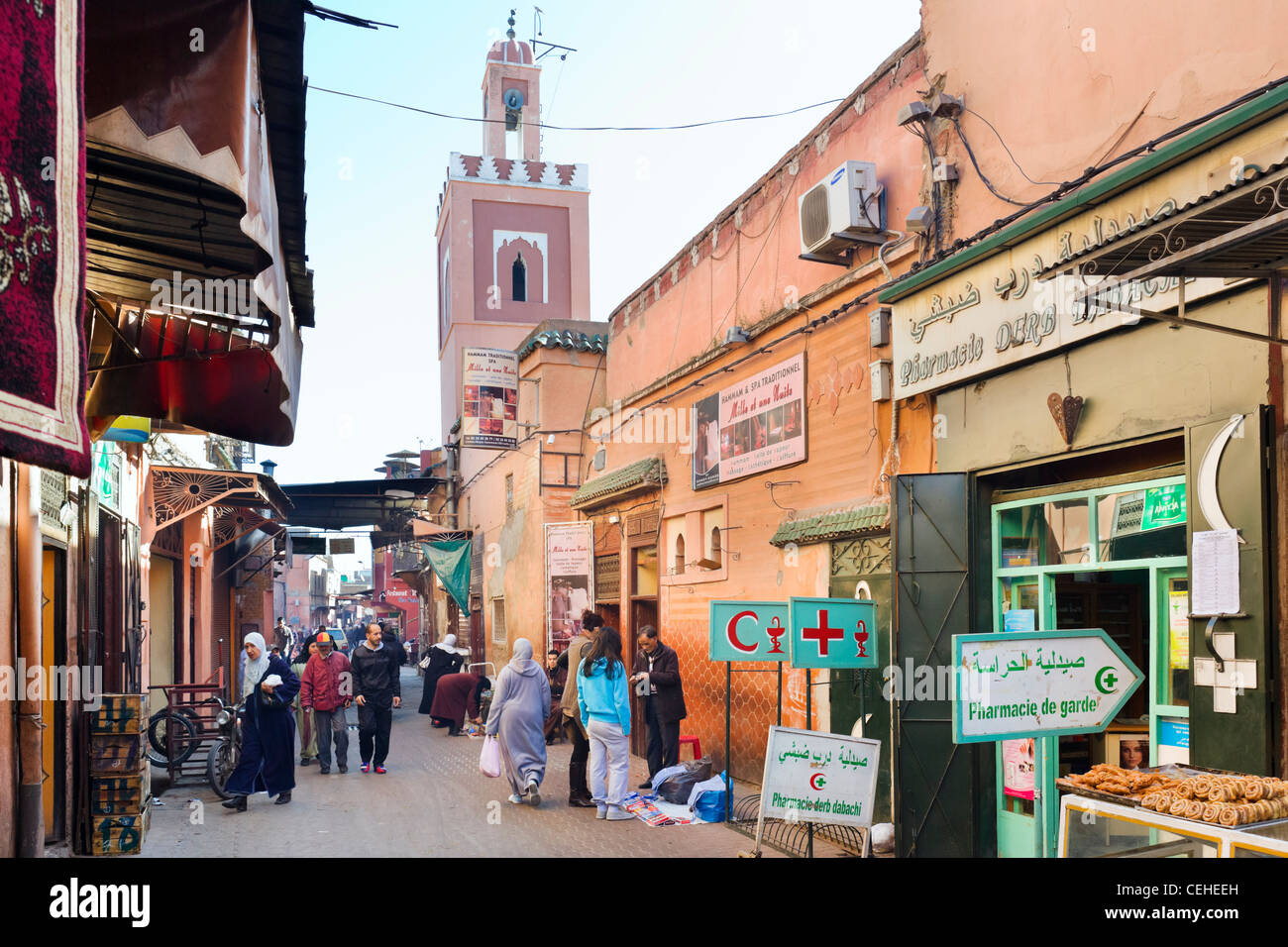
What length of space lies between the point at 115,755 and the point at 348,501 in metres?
23.6

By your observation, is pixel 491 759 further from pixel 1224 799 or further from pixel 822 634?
pixel 1224 799

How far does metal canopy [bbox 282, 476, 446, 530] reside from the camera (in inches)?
1171

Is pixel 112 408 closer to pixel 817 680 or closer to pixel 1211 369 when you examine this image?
pixel 817 680

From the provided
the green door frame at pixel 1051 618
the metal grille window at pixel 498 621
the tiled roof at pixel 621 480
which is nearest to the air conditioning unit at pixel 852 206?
the green door frame at pixel 1051 618

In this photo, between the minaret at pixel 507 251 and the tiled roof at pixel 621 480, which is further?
the minaret at pixel 507 251

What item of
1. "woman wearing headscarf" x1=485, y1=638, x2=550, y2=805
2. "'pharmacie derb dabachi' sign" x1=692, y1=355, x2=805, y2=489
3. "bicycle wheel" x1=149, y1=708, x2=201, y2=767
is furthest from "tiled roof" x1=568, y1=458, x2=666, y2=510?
"bicycle wheel" x1=149, y1=708, x2=201, y2=767

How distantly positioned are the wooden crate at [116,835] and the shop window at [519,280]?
31253mm

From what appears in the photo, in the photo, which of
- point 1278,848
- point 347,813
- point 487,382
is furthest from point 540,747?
point 487,382

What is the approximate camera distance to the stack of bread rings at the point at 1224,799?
4.20 metres

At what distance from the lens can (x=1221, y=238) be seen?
177 inches

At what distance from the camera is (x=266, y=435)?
8984 millimetres

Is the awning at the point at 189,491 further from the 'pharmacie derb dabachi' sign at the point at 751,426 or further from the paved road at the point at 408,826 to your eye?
the 'pharmacie derb dabachi' sign at the point at 751,426

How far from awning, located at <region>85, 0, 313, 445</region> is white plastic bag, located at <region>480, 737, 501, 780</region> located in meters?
4.06

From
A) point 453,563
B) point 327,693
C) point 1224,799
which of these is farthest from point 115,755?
point 453,563
